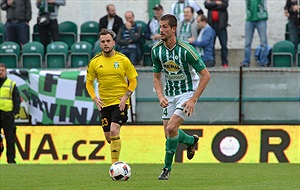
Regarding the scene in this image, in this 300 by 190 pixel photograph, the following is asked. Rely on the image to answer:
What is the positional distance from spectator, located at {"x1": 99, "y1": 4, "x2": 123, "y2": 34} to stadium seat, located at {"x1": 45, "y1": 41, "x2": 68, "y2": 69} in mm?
1109

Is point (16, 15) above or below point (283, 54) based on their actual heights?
above

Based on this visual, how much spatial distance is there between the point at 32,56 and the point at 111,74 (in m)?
7.46

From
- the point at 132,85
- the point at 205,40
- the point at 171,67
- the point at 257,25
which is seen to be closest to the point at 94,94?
the point at 132,85

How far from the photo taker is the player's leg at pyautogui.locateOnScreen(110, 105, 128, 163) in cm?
1270

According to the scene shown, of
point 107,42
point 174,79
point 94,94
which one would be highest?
point 107,42

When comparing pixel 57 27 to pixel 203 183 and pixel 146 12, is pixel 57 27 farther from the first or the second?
pixel 203 183

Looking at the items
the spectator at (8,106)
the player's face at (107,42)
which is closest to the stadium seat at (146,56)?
the spectator at (8,106)

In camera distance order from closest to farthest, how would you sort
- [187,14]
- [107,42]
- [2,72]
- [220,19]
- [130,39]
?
1. [107,42]
2. [2,72]
3. [187,14]
4. [130,39]
5. [220,19]

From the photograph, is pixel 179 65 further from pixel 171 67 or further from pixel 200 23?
pixel 200 23

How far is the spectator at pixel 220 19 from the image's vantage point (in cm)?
1975

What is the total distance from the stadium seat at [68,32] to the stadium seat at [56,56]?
1496 millimetres

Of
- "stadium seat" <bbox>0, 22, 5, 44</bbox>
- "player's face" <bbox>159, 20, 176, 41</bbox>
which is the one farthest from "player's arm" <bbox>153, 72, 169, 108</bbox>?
"stadium seat" <bbox>0, 22, 5, 44</bbox>

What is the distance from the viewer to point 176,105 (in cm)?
1090

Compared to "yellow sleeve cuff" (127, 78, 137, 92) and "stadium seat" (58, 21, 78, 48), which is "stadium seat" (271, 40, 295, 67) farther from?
"yellow sleeve cuff" (127, 78, 137, 92)
